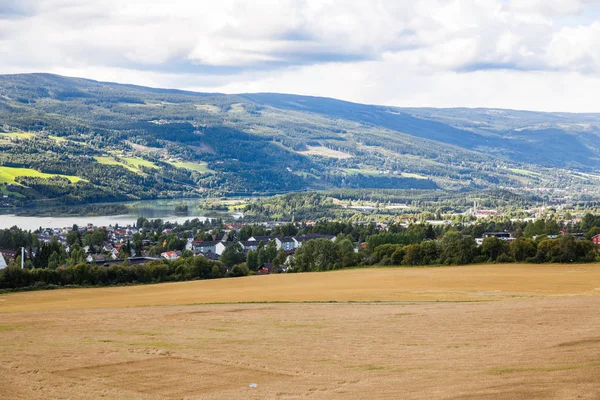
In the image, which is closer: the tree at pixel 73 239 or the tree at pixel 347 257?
the tree at pixel 347 257

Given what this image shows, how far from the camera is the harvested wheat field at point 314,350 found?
19078 mm

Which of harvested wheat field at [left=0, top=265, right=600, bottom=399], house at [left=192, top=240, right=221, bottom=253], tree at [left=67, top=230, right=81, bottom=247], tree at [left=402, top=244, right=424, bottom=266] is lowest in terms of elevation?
house at [left=192, top=240, right=221, bottom=253]

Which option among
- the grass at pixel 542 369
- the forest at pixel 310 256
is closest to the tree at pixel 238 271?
the forest at pixel 310 256

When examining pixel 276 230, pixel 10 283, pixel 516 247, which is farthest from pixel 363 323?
pixel 276 230

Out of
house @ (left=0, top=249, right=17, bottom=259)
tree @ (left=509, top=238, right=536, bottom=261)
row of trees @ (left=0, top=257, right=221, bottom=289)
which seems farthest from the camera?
house @ (left=0, top=249, right=17, bottom=259)

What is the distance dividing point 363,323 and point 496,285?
2326 centimetres

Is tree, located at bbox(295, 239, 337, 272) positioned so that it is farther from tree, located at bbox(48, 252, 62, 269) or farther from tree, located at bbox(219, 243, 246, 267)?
tree, located at bbox(48, 252, 62, 269)

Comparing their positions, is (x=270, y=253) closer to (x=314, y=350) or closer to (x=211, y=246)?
(x=211, y=246)

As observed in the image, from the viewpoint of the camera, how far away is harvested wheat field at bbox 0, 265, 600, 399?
1908cm

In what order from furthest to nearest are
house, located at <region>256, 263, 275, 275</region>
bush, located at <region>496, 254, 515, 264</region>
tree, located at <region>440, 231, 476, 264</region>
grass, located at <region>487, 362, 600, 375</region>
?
house, located at <region>256, 263, 275, 275</region> < tree, located at <region>440, 231, 476, 264</region> < bush, located at <region>496, 254, 515, 264</region> < grass, located at <region>487, 362, 600, 375</region>

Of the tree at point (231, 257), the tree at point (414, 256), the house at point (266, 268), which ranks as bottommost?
the house at point (266, 268)

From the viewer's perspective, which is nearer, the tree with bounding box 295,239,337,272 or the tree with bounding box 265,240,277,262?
the tree with bounding box 295,239,337,272

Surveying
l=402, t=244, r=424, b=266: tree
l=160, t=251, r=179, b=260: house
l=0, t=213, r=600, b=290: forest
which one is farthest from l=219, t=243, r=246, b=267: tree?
l=402, t=244, r=424, b=266: tree

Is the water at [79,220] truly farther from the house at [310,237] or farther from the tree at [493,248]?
the tree at [493,248]
